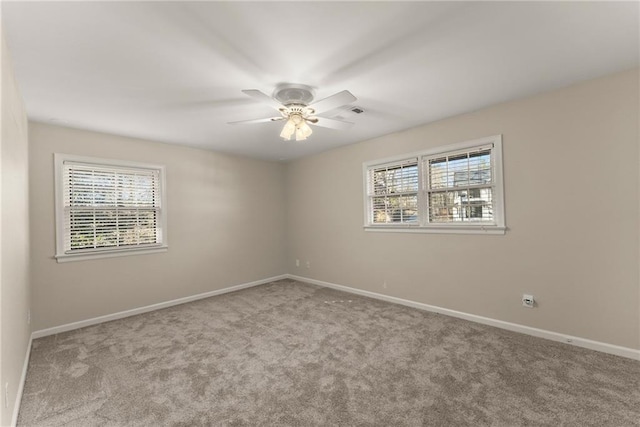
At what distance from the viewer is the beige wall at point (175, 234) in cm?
323

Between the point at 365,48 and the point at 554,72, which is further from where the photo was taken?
the point at 554,72

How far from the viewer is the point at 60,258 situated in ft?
10.9

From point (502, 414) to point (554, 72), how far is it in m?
2.67

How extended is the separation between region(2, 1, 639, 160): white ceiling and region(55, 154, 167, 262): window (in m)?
0.71

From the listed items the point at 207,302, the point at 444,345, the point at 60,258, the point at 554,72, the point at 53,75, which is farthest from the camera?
the point at 207,302

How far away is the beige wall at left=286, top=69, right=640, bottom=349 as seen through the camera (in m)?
2.43

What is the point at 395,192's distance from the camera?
4.09 meters

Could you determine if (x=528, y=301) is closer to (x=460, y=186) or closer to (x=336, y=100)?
(x=460, y=186)

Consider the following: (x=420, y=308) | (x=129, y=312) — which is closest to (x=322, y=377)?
(x=420, y=308)

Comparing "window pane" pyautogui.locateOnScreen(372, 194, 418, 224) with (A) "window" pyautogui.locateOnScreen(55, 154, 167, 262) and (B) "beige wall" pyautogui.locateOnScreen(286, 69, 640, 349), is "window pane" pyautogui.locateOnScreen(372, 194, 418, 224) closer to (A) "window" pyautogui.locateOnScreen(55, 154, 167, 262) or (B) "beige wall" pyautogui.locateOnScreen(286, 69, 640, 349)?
(B) "beige wall" pyautogui.locateOnScreen(286, 69, 640, 349)

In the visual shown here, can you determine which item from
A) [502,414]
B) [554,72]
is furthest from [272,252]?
[554,72]

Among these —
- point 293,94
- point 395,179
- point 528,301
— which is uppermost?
point 293,94

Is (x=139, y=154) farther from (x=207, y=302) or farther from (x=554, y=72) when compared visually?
(x=554, y=72)

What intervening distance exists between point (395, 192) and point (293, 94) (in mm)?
2201
